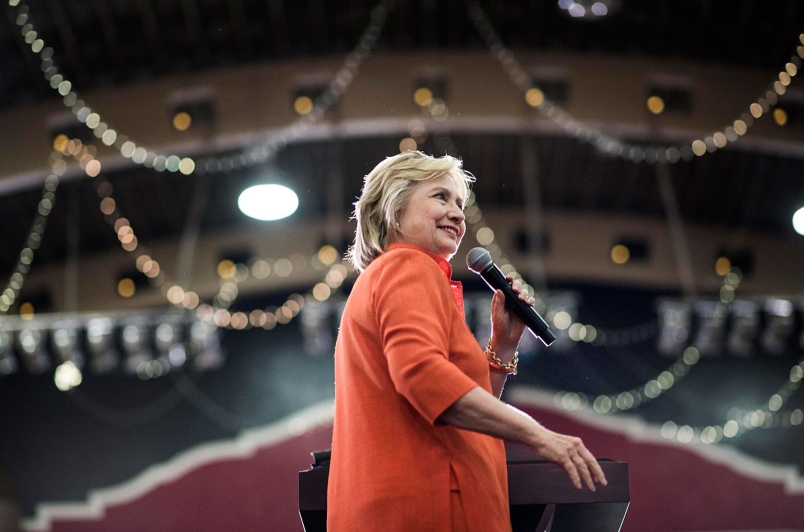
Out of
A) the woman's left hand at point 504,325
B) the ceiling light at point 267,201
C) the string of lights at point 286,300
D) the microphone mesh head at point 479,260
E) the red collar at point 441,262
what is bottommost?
the woman's left hand at point 504,325

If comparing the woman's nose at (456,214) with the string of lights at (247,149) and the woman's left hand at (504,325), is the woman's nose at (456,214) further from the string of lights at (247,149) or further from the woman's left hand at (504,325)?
the string of lights at (247,149)

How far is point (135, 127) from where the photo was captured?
927cm

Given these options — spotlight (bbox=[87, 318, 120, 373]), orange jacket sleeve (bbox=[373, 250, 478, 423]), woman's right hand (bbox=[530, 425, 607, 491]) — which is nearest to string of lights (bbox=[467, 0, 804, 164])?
spotlight (bbox=[87, 318, 120, 373])

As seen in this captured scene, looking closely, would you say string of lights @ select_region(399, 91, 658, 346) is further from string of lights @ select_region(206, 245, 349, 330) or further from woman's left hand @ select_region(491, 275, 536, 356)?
woman's left hand @ select_region(491, 275, 536, 356)

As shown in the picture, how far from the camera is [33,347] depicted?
8703 mm

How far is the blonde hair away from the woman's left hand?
24 cm

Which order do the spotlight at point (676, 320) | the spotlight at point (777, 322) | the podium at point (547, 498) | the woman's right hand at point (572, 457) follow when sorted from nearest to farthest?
the woman's right hand at point (572, 457), the podium at point (547, 498), the spotlight at point (777, 322), the spotlight at point (676, 320)

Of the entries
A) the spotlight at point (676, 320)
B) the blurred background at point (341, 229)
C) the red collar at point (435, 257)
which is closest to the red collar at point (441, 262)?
→ the red collar at point (435, 257)

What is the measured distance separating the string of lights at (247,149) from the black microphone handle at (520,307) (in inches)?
291

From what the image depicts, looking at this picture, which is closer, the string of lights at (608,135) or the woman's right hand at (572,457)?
the woman's right hand at (572,457)

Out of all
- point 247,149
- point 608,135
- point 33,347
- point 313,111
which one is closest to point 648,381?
point 608,135

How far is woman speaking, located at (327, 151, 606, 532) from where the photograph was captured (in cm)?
143

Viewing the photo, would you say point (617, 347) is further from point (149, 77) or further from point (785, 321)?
point (149, 77)

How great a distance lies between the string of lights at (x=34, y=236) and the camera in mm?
9281
